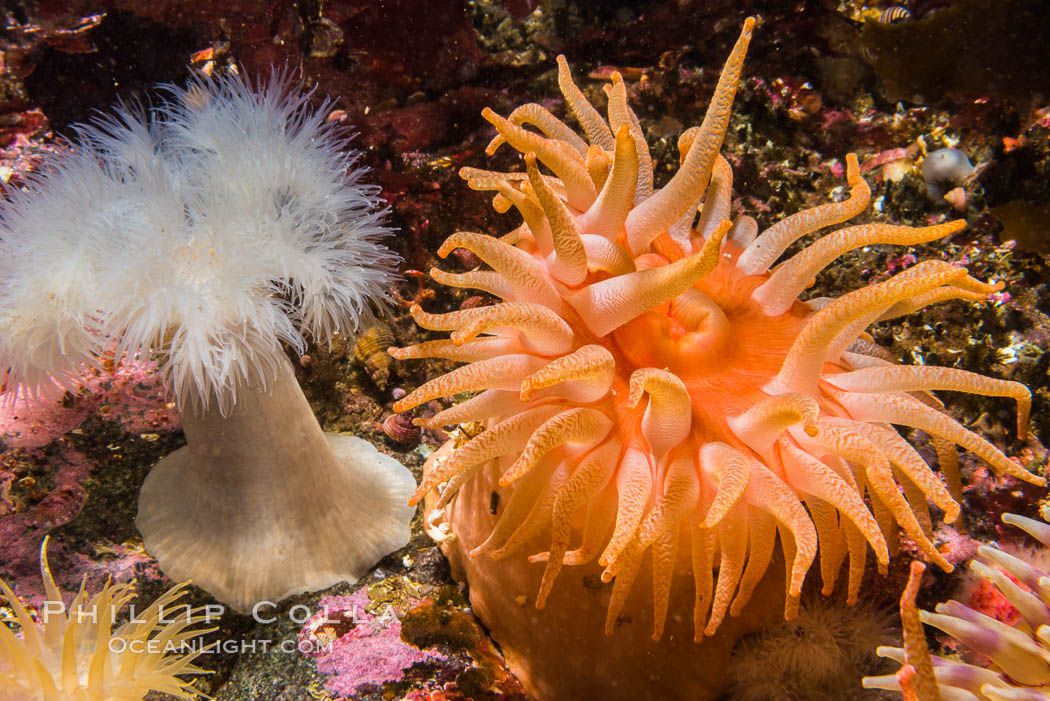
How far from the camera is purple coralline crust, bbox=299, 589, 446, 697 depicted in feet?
6.77

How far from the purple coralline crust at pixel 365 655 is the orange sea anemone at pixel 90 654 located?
0.43 meters

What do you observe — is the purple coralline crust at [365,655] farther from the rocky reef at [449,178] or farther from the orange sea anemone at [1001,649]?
the orange sea anemone at [1001,649]

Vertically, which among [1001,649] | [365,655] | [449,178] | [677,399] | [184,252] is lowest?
[365,655]

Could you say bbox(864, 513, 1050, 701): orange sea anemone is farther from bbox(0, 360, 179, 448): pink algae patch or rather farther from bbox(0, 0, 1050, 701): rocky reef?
bbox(0, 360, 179, 448): pink algae patch

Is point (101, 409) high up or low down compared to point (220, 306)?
down

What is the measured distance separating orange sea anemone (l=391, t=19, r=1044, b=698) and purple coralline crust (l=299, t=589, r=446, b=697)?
0.41 m

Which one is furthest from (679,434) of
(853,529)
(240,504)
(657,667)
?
(240,504)

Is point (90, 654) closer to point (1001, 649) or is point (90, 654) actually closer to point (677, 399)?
point (677, 399)

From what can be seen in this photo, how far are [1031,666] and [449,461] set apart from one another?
167 cm

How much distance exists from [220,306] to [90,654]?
1261 millimetres

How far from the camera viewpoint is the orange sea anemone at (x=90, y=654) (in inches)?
68.3

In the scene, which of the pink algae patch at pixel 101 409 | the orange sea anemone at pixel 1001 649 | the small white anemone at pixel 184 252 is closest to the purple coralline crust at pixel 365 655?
the small white anemone at pixel 184 252

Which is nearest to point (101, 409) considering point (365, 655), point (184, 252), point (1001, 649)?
point (184, 252)

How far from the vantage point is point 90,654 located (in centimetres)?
195
